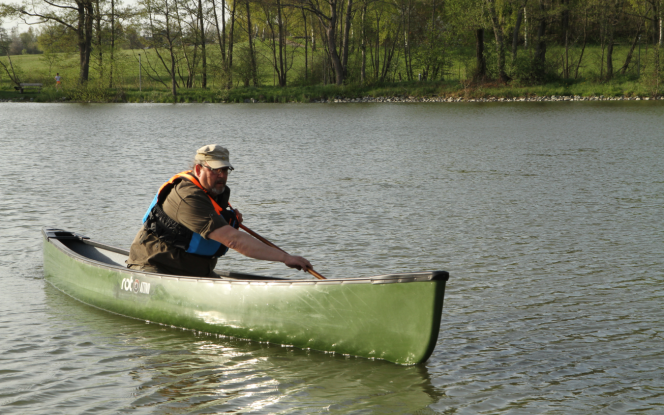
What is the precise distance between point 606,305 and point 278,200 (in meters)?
7.17

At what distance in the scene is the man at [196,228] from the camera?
5457 millimetres

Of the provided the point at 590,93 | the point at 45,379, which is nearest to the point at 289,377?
the point at 45,379

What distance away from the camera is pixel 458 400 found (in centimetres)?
479

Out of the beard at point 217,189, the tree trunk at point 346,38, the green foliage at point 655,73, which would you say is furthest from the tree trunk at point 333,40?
the beard at point 217,189

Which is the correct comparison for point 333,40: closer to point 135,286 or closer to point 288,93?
point 288,93

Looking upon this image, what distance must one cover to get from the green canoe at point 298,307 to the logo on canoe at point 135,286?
1cm

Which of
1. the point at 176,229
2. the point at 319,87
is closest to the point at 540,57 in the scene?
the point at 319,87

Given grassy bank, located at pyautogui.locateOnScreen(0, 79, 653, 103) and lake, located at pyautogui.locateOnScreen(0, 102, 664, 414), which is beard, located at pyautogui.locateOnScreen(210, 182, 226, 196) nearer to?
lake, located at pyautogui.locateOnScreen(0, 102, 664, 414)

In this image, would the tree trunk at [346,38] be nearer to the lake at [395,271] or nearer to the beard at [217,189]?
the lake at [395,271]

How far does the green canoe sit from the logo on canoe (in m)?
0.01

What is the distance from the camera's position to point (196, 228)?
557cm

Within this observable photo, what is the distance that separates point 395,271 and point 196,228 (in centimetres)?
320

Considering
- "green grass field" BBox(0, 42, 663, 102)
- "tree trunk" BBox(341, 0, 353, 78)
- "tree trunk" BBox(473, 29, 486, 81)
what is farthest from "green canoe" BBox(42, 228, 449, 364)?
"tree trunk" BBox(473, 29, 486, 81)

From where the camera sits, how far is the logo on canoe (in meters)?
6.27
